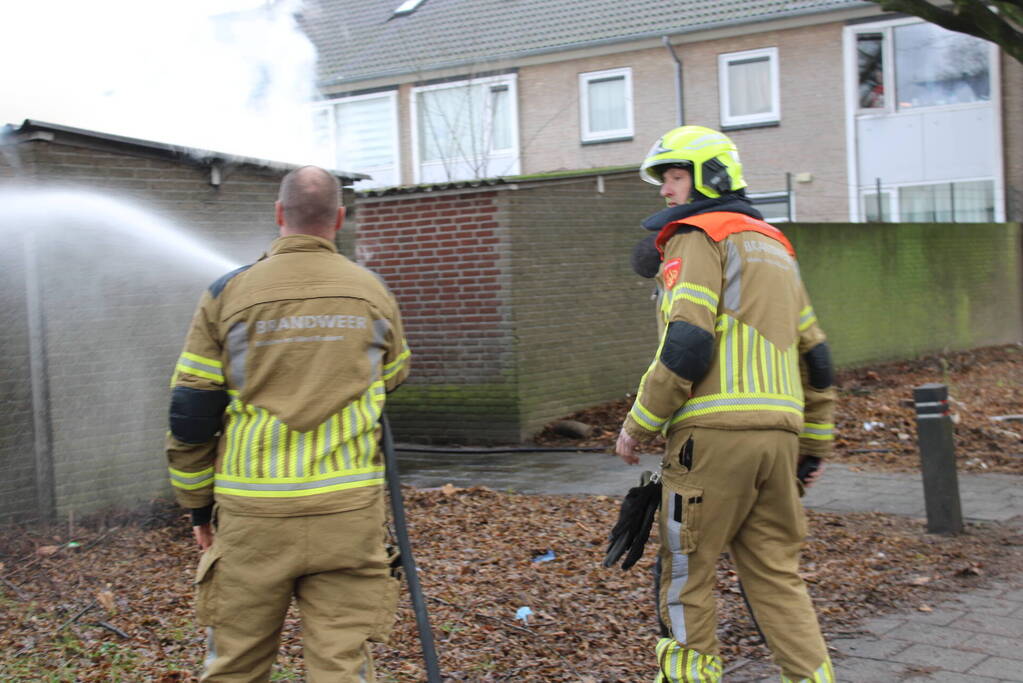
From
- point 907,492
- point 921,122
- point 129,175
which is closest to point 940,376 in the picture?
point 907,492

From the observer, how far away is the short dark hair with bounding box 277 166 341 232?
3355mm

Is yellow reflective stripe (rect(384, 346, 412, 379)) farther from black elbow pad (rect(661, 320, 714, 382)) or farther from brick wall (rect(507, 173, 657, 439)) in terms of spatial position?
brick wall (rect(507, 173, 657, 439))

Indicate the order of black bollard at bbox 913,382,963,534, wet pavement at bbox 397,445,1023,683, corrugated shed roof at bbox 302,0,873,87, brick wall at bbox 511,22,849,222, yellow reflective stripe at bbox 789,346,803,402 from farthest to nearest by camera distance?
corrugated shed roof at bbox 302,0,873,87 → brick wall at bbox 511,22,849,222 → black bollard at bbox 913,382,963,534 → wet pavement at bbox 397,445,1023,683 → yellow reflective stripe at bbox 789,346,803,402

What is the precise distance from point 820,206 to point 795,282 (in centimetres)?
1897

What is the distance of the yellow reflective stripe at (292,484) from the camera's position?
316 cm

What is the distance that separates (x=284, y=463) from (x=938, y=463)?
4.74 metres

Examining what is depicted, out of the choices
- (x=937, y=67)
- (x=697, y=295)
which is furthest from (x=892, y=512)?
(x=937, y=67)

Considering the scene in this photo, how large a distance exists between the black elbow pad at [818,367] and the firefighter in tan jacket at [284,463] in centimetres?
158

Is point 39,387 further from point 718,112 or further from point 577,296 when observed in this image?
point 718,112

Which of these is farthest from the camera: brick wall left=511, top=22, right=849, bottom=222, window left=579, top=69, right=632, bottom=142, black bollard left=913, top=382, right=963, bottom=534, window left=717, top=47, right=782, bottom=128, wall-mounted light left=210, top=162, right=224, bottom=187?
window left=579, top=69, right=632, bottom=142

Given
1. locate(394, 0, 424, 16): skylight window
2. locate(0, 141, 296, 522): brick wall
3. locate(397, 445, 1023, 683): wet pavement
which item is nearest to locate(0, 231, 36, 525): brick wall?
locate(0, 141, 296, 522): brick wall

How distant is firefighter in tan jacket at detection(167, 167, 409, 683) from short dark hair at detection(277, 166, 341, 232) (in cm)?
8

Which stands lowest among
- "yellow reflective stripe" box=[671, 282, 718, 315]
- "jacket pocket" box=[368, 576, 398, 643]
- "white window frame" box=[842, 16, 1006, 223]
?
"jacket pocket" box=[368, 576, 398, 643]

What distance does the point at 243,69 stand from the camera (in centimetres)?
934
